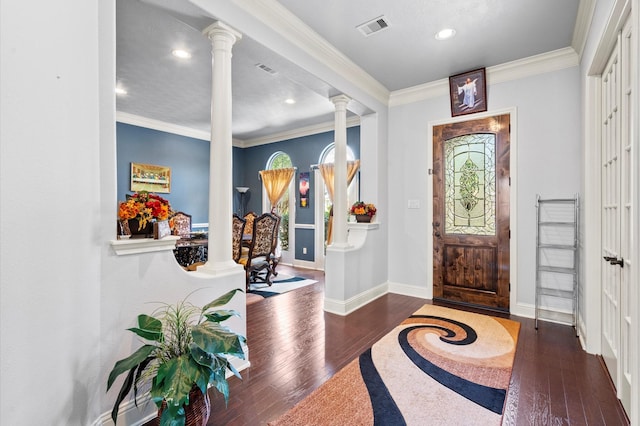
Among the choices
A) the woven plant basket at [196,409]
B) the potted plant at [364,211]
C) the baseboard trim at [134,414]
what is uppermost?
the potted plant at [364,211]

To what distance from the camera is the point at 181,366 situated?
1.37 metres

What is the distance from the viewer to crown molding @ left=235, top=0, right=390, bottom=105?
240cm

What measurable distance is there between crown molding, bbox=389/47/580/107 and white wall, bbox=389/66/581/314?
46 millimetres

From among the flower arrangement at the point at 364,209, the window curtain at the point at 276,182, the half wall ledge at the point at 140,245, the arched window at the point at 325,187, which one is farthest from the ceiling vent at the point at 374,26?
the window curtain at the point at 276,182

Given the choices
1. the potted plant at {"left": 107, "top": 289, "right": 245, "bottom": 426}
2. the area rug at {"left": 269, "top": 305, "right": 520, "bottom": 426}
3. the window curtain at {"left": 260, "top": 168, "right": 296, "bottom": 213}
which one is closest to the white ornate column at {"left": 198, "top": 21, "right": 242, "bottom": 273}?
the potted plant at {"left": 107, "top": 289, "right": 245, "bottom": 426}

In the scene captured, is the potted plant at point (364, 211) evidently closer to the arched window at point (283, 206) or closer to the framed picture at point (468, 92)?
the framed picture at point (468, 92)

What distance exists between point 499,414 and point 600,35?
2.51 metres

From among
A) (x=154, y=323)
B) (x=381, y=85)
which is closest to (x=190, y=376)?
(x=154, y=323)

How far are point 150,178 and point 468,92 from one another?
5.43 metres

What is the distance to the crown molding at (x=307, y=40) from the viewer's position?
240 centimetres

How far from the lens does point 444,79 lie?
12.5 feet

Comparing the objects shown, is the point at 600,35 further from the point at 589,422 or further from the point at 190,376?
the point at 190,376

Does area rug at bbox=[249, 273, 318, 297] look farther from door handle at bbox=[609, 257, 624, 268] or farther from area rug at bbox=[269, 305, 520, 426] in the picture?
door handle at bbox=[609, 257, 624, 268]

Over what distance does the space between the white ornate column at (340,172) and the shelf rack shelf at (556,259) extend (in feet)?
6.80
